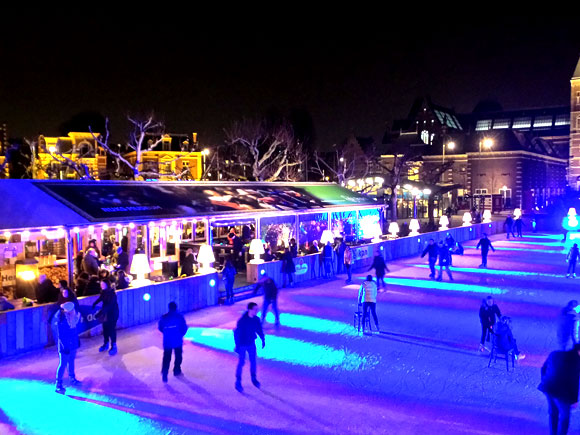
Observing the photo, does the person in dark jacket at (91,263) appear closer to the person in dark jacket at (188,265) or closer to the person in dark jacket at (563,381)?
the person in dark jacket at (188,265)

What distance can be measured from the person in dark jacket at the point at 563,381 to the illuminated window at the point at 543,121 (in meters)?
79.0

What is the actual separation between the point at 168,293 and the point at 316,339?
400 centimetres

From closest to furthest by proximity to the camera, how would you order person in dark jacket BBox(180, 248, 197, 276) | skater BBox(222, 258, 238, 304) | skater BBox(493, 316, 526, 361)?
1. skater BBox(493, 316, 526, 361)
2. skater BBox(222, 258, 238, 304)
3. person in dark jacket BBox(180, 248, 197, 276)

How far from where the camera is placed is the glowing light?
9805 mm

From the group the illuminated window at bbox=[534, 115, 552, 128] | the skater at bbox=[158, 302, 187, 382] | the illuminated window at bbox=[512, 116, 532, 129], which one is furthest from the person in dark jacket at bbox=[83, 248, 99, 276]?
the illuminated window at bbox=[534, 115, 552, 128]

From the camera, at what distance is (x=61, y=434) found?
274 inches

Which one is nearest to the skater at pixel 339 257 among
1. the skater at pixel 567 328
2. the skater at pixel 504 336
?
the skater at pixel 504 336

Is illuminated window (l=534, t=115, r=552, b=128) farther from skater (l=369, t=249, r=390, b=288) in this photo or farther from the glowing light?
the glowing light

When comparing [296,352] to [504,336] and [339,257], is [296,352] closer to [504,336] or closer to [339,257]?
[504,336]

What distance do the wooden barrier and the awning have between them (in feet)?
7.79

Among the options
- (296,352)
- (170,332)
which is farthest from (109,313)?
(296,352)

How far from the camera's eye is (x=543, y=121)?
77750 millimetres

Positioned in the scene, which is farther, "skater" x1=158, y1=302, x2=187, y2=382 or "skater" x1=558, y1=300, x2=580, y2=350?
"skater" x1=158, y1=302, x2=187, y2=382

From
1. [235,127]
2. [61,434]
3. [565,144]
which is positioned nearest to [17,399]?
[61,434]
